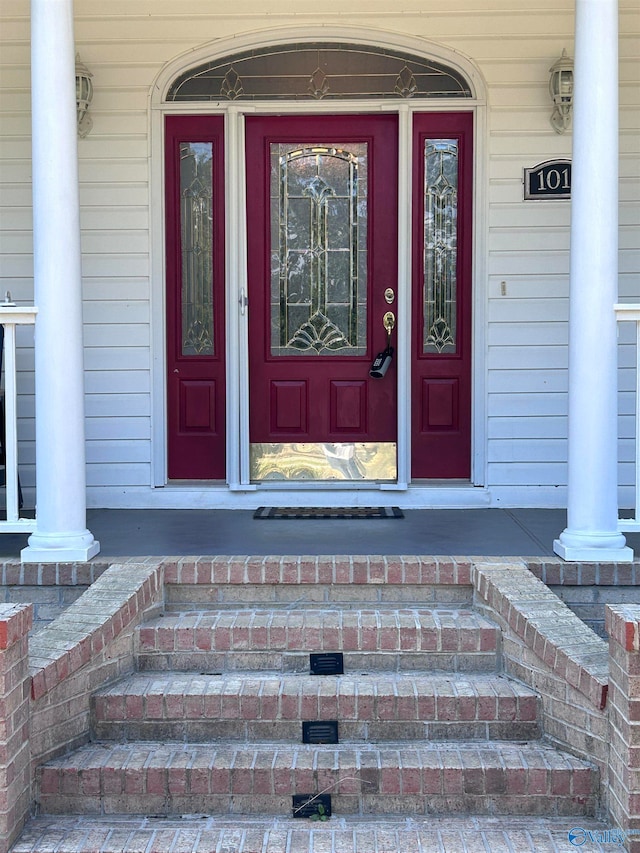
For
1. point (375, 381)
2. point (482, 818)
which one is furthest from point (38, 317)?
point (482, 818)

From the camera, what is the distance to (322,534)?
4.70 m

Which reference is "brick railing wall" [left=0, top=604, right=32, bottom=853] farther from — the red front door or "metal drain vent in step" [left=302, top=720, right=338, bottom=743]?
the red front door

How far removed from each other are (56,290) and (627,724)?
9.14ft

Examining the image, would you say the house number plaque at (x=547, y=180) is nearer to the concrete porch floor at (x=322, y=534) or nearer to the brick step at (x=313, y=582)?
the concrete porch floor at (x=322, y=534)

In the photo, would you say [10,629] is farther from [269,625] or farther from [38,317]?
[38,317]

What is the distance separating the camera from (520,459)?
556 centimetres

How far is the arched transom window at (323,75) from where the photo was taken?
18.0ft

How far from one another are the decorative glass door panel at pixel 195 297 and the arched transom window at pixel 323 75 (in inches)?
9.8

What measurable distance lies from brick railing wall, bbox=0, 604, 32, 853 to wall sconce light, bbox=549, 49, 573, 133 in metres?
4.00

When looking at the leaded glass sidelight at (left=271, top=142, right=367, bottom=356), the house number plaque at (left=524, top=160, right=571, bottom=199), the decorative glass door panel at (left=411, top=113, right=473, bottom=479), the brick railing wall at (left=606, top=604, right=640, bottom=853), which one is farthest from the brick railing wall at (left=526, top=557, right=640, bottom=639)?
the house number plaque at (left=524, top=160, right=571, bottom=199)

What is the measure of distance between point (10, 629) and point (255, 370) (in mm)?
2998

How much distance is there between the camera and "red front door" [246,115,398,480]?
556 cm

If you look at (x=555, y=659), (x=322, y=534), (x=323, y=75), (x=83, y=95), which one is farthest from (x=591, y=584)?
(x=83, y=95)

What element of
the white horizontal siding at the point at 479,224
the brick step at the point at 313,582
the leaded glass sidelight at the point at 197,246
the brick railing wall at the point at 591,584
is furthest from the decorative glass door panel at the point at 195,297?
the brick railing wall at the point at 591,584
